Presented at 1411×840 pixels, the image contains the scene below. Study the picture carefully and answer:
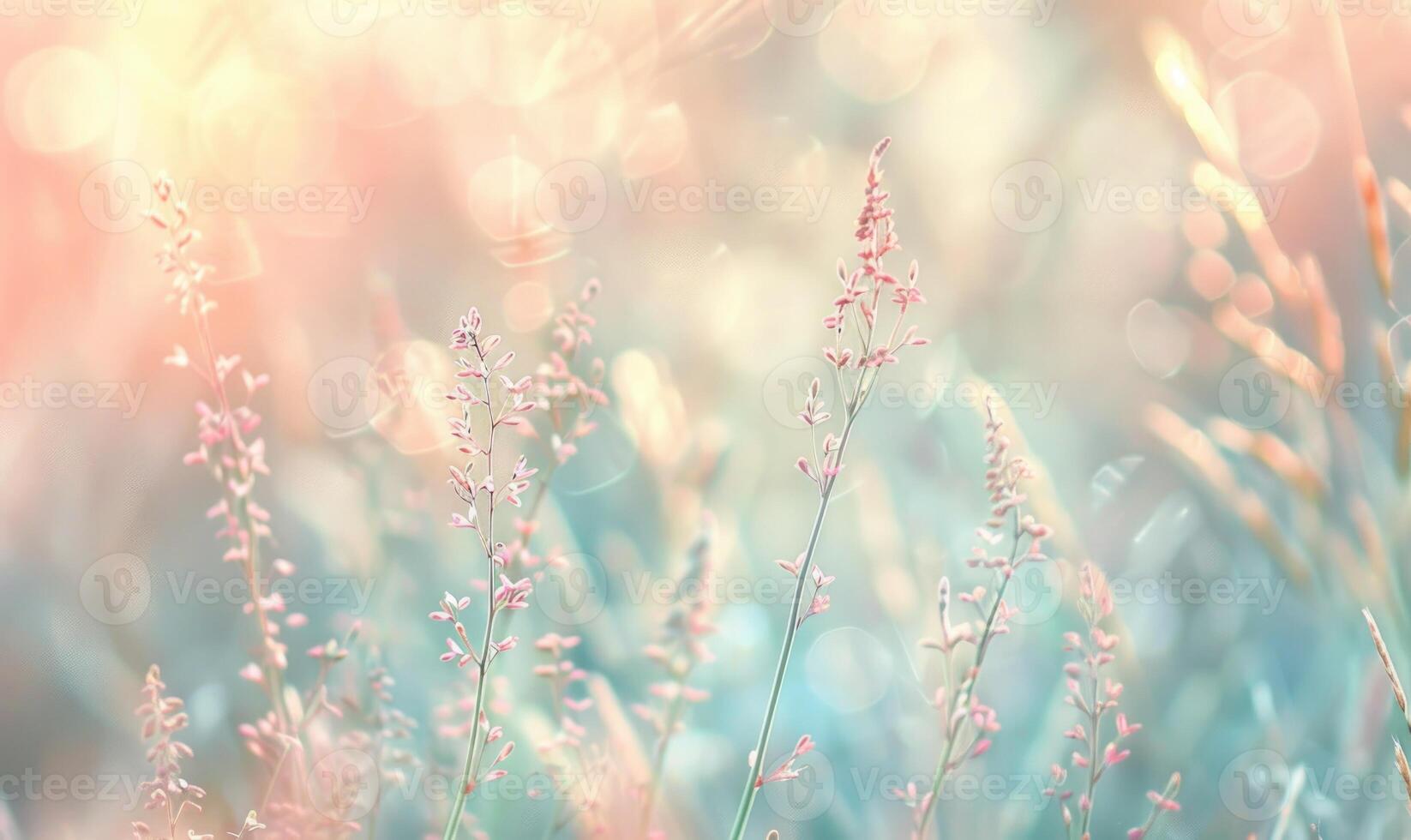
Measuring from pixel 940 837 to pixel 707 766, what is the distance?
192mm

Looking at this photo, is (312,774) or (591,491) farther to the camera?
(591,491)

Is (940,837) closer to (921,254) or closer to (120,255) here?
(921,254)

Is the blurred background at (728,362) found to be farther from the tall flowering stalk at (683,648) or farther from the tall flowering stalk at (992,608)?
the tall flowering stalk at (992,608)

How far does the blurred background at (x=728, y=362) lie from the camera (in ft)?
2.39

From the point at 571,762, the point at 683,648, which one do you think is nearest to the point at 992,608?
the point at 683,648

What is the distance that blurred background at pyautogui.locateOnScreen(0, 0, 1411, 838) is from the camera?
727mm

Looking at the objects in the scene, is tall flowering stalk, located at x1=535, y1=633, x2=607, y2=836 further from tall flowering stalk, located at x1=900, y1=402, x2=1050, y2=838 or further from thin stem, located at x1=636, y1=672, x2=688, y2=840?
tall flowering stalk, located at x1=900, y1=402, x2=1050, y2=838

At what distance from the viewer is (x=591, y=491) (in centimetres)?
79

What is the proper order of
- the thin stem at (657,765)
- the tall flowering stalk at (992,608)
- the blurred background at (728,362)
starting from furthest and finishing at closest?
1. the blurred background at (728,362)
2. the thin stem at (657,765)
3. the tall flowering stalk at (992,608)

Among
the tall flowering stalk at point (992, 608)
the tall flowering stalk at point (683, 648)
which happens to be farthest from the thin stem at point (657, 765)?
the tall flowering stalk at point (992, 608)

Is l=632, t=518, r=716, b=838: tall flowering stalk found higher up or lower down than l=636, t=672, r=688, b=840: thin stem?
higher up

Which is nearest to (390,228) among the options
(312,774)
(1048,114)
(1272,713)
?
(312,774)

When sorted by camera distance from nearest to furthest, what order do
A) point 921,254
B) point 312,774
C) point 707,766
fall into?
point 312,774 < point 707,766 < point 921,254

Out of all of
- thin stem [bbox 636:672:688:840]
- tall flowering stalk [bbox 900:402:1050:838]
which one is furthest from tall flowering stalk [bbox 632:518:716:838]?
tall flowering stalk [bbox 900:402:1050:838]
